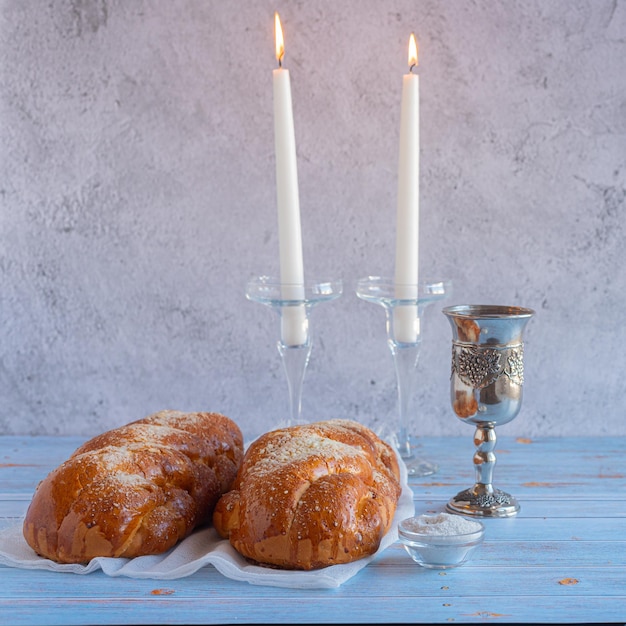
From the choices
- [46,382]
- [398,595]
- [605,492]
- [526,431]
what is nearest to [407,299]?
[605,492]

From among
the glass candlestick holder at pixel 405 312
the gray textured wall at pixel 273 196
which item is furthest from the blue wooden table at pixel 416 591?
the gray textured wall at pixel 273 196

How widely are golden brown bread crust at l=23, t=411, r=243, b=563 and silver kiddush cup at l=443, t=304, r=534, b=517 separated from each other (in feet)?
1.14

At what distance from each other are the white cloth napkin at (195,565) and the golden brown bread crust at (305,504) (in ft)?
0.04

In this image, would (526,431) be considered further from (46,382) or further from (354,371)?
(46,382)

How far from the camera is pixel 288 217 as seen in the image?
4.09 ft

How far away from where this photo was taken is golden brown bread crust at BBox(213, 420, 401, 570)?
0.88m

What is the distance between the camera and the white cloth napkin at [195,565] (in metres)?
0.86

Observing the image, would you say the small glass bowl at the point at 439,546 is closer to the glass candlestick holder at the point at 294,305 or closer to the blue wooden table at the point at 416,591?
the blue wooden table at the point at 416,591

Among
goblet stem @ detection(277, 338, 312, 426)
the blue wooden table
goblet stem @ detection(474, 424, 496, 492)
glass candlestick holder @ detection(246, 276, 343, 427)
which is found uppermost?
glass candlestick holder @ detection(246, 276, 343, 427)

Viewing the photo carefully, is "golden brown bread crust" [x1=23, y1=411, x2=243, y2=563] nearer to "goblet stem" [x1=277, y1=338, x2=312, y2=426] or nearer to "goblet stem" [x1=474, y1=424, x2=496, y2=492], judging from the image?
"goblet stem" [x1=277, y1=338, x2=312, y2=426]

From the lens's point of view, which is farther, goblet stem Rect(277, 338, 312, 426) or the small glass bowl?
goblet stem Rect(277, 338, 312, 426)

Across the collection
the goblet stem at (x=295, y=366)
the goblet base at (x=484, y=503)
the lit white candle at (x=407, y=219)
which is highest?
the lit white candle at (x=407, y=219)

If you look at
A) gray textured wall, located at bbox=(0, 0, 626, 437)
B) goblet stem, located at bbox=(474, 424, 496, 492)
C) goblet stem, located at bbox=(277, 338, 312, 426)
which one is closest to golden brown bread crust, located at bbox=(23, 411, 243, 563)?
goblet stem, located at bbox=(277, 338, 312, 426)

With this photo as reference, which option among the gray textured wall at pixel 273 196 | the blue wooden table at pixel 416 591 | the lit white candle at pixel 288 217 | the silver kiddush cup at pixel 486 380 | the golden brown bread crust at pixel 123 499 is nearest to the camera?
the blue wooden table at pixel 416 591
